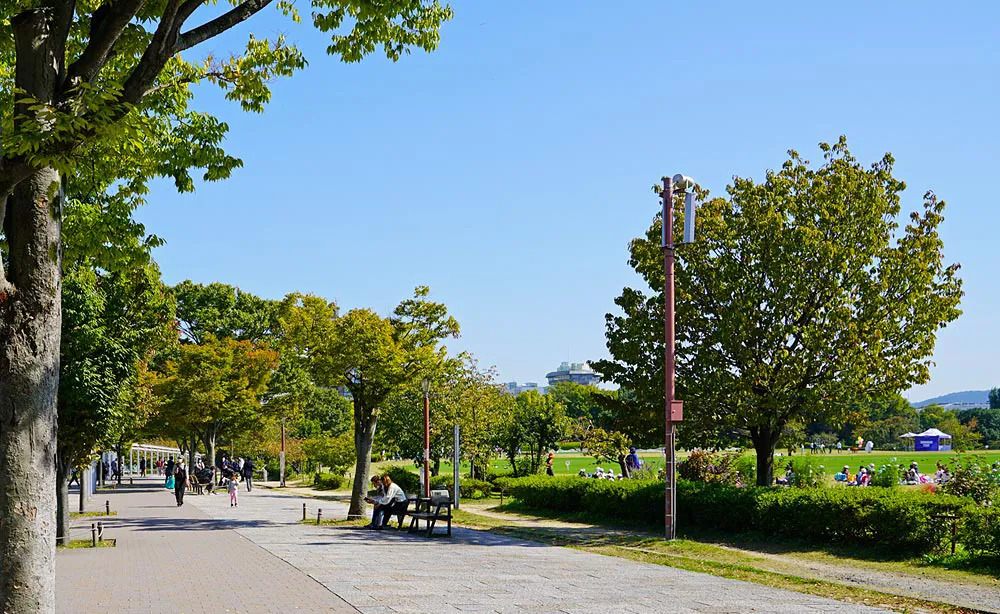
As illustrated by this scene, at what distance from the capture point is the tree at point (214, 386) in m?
46.4

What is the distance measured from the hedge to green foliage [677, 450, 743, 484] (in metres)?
3.72

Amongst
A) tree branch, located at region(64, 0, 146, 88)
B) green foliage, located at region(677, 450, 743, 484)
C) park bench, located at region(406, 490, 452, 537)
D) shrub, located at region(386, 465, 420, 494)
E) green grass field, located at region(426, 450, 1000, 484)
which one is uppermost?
tree branch, located at region(64, 0, 146, 88)

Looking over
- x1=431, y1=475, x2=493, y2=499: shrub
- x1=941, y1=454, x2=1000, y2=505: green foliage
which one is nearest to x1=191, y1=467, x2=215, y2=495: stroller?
x1=431, y1=475, x2=493, y2=499: shrub

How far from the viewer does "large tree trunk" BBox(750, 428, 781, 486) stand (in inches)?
840

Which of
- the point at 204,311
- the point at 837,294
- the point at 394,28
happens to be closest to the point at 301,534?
the point at 837,294

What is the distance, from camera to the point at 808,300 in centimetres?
2011

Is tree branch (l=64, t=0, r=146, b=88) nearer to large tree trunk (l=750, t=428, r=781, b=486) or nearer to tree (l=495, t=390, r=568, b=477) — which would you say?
large tree trunk (l=750, t=428, r=781, b=486)

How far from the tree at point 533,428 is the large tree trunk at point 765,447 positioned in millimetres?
23707

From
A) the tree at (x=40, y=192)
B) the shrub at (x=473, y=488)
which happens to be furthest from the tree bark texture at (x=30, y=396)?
the shrub at (x=473, y=488)

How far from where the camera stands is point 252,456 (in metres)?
66.8

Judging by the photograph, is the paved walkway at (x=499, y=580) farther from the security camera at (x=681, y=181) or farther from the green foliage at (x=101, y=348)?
the security camera at (x=681, y=181)

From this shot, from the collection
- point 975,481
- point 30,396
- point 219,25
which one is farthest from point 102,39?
point 975,481

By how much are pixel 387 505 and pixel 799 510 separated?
941 centimetres

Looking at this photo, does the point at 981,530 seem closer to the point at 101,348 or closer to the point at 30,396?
the point at 30,396
